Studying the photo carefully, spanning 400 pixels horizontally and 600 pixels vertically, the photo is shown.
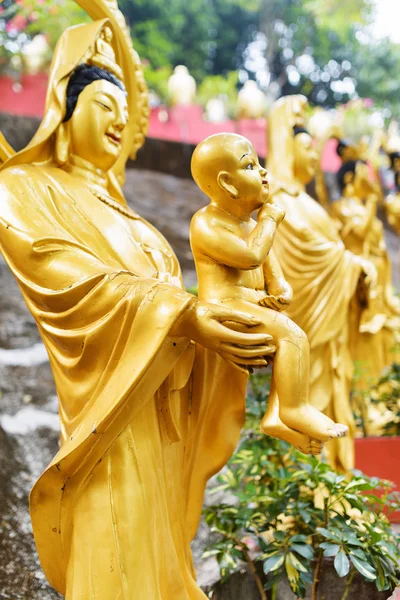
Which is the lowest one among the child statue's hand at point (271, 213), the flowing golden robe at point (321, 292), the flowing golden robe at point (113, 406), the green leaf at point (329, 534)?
the flowing golden robe at point (321, 292)

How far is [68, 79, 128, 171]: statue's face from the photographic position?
6.58ft

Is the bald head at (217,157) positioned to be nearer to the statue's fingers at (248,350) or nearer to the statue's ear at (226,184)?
the statue's ear at (226,184)

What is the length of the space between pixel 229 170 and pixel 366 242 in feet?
14.7

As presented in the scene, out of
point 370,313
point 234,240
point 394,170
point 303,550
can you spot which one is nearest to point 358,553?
point 303,550

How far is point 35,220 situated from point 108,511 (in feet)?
2.40

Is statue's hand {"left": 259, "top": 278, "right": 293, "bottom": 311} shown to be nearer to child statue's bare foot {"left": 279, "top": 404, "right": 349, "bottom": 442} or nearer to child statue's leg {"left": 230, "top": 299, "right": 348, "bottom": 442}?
child statue's leg {"left": 230, "top": 299, "right": 348, "bottom": 442}

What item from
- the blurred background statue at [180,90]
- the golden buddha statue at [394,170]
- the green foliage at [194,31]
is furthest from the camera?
the green foliage at [194,31]

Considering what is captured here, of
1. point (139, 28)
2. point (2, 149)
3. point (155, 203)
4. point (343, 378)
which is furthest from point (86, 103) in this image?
point (139, 28)

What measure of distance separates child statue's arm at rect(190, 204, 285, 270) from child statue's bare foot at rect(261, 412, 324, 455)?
35 centimetres

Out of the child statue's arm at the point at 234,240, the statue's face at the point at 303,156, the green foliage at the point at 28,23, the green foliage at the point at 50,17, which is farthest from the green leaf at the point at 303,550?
the green foliage at the point at 50,17

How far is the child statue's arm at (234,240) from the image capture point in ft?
5.11

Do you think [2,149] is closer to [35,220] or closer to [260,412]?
[35,220]

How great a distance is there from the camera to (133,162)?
7328 mm

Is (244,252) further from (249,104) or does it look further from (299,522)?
(249,104)
